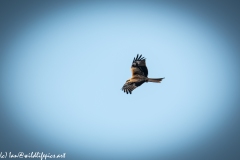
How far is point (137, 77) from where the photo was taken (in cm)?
1544

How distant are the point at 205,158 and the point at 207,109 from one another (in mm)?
58932

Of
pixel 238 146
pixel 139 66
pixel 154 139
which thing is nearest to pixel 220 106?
pixel 154 139

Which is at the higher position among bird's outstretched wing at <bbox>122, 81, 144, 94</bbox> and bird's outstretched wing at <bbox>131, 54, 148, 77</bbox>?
bird's outstretched wing at <bbox>131, 54, 148, 77</bbox>

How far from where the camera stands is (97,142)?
263 ft

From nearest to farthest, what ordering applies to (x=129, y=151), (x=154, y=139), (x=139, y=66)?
(x=139, y=66) → (x=129, y=151) → (x=154, y=139)

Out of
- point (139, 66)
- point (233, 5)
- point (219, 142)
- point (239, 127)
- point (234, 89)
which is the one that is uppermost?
point (233, 5)

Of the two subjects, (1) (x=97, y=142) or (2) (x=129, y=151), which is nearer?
(2) (x=129, y=151)

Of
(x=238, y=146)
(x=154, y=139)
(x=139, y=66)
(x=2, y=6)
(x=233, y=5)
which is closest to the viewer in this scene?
(x=139, y=66)

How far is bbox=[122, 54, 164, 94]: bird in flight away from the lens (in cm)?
1488

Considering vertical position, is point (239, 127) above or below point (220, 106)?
below

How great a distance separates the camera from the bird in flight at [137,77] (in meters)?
14.9

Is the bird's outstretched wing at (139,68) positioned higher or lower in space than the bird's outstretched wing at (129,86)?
higher

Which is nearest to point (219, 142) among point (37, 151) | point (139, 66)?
point (37, 151)

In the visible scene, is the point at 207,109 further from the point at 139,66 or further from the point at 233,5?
the point at 139,66
